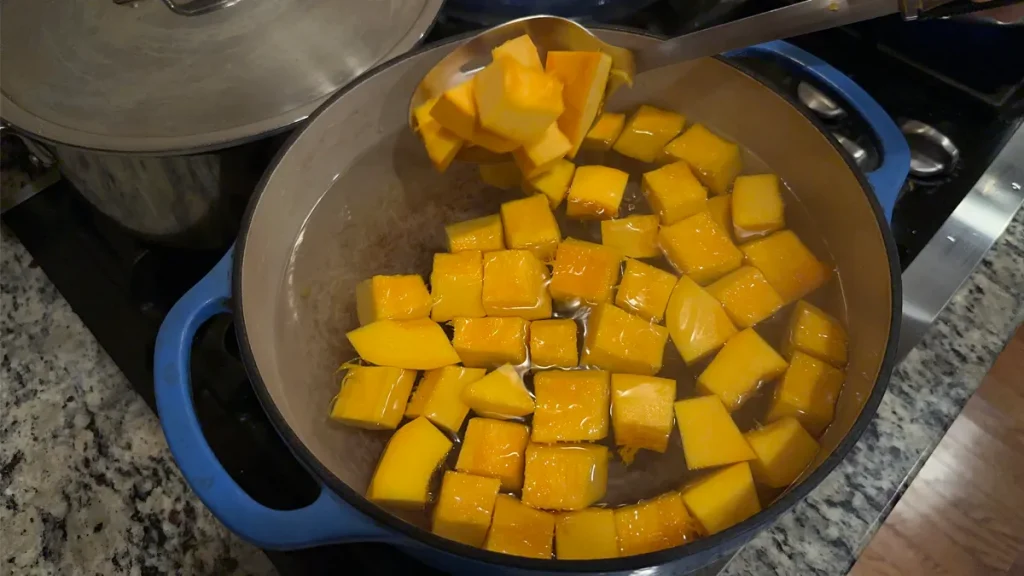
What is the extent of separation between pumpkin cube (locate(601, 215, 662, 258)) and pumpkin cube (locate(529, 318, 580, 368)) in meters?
0.12

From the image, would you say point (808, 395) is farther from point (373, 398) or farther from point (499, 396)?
point (373, 398)

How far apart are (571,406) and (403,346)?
161mm

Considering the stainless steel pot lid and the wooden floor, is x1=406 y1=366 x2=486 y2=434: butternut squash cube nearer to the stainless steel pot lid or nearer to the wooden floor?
the stainless steel pot lid

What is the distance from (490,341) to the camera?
2.23 feet

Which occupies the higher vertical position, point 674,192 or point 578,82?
point 578,82

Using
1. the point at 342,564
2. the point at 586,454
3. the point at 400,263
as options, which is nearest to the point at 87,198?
the point at 400,263

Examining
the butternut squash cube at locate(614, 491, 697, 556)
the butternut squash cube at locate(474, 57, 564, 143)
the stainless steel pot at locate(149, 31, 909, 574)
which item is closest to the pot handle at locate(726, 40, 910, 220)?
the stainless steel pot at locate(149, 31, 909, 574)

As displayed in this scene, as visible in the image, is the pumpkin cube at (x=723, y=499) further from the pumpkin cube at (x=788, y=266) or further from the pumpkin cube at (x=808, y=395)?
the pumpkin cube at (x=788, y=266)

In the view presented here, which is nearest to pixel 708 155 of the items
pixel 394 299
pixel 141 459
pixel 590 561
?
pixel 394 299

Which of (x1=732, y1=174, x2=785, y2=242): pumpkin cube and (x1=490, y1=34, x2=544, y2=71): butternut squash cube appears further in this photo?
(x1=732, y1=174, x2=785, y2=242): pumpkin cube

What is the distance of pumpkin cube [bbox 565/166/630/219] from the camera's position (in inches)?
30.5

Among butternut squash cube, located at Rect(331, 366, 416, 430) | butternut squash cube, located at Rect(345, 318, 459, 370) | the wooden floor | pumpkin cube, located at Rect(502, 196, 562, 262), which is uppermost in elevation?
pumpkin cube, located at Rect(502, 196, 562, 262)

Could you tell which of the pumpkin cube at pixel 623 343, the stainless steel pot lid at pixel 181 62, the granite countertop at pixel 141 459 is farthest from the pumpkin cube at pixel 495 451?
the stainless steel pot lid at pixel 181 62

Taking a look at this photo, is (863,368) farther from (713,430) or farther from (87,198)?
(87,198)
